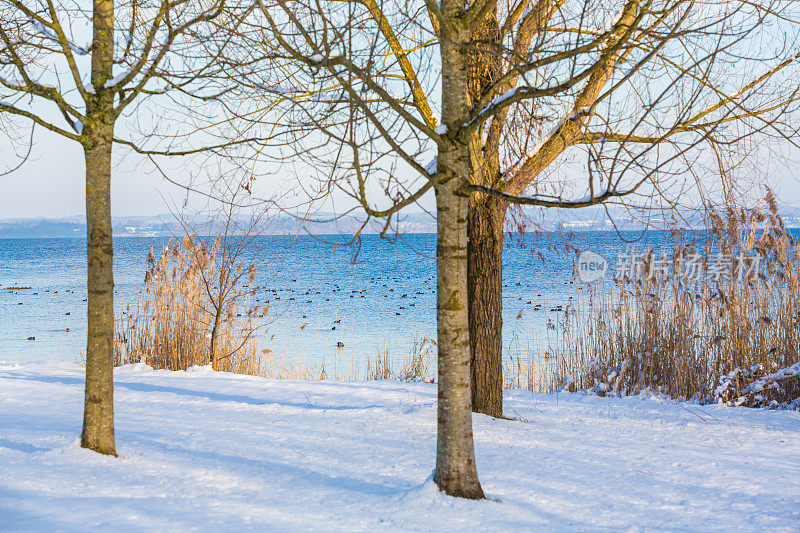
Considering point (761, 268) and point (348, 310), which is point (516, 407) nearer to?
point (761, 268)

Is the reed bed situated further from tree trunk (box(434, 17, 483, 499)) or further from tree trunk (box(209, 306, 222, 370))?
tree trunk (box(434, 17, 483, 499))

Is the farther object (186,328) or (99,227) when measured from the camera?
(186,328)

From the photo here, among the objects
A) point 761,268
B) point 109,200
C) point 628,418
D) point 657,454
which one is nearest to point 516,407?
point 628,418

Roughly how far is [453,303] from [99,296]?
75.7 inches

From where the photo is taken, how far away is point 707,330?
20.3ft

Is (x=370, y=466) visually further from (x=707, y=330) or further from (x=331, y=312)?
(x=331, y=312)

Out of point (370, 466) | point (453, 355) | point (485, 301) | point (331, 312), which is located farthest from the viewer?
point (331, 312)

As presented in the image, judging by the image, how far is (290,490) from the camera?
114 inches

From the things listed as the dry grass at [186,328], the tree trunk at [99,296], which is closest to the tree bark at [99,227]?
the tree trunk at [99,296]

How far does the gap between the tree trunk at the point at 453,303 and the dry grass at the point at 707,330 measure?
3.74m

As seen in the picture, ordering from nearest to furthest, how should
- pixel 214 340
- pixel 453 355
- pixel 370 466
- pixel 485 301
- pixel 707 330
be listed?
pixel 453 355 < pixel 370 466 < pixel 485 301 < pixel 707 330 < pixel 214 340

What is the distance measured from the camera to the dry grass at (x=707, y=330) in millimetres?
5863

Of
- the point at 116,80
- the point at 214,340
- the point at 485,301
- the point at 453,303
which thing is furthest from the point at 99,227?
the point at 214,340

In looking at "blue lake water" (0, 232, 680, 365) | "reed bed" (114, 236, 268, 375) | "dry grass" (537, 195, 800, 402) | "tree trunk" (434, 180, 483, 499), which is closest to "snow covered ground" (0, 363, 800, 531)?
"tree trunk" (434, 180, 483, 499)
